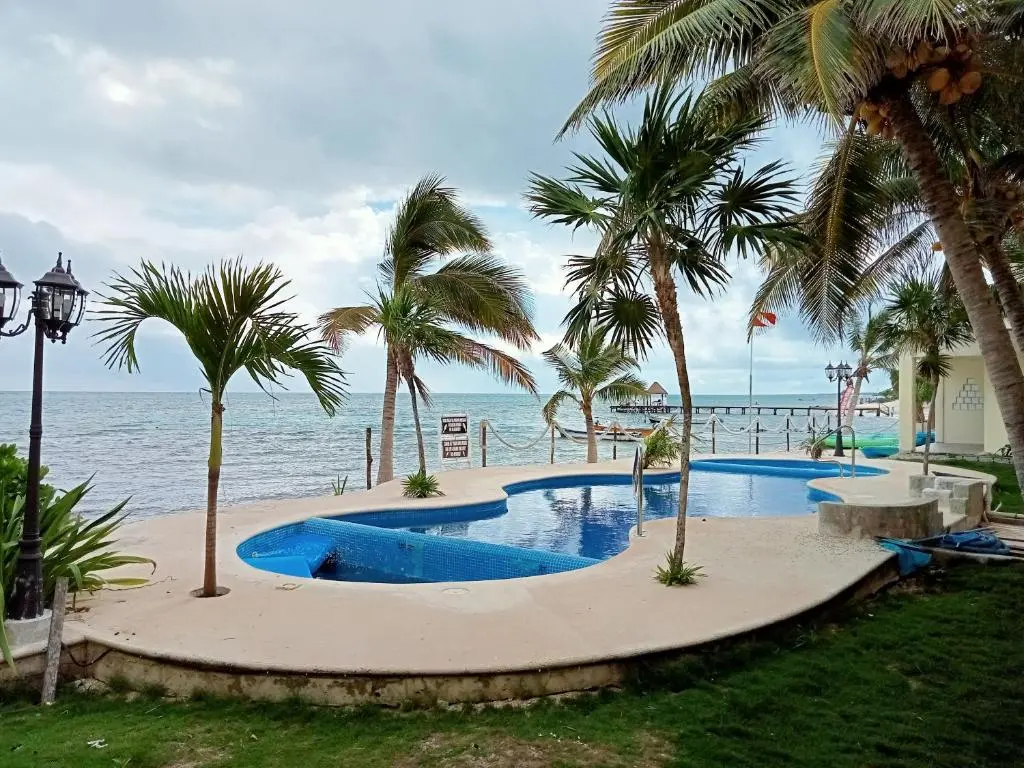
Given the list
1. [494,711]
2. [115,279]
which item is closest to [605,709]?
[494,711]

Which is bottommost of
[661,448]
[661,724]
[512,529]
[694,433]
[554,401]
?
[512,529]

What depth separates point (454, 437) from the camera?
42.5 feet

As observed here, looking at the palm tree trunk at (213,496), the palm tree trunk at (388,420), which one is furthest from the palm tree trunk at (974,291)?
the palm tree trunk at (388,420)

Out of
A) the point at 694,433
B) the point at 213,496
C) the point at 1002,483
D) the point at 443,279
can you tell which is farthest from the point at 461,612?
the point at 694,433

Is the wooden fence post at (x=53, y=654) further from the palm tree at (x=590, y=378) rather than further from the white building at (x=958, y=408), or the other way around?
the white building at (x=958, y=408)

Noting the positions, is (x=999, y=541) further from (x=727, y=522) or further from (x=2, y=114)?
(x=2, y=114)

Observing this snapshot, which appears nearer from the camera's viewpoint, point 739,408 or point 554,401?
point 554,401

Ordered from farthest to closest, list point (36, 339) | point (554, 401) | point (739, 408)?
point (739, 408) < point (554, 401) < point (36, 339)

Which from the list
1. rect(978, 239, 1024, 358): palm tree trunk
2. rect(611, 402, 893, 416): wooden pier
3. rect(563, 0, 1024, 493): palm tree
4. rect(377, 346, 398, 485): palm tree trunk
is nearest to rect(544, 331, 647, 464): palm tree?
rect(611, 402, 893, 416): wooden pier

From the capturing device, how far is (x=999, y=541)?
259 inches

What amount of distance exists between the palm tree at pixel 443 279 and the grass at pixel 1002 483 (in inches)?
309

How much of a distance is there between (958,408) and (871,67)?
18.8 m

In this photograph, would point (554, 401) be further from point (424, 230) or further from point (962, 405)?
point (962, 405)

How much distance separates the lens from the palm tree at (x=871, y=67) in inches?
151
